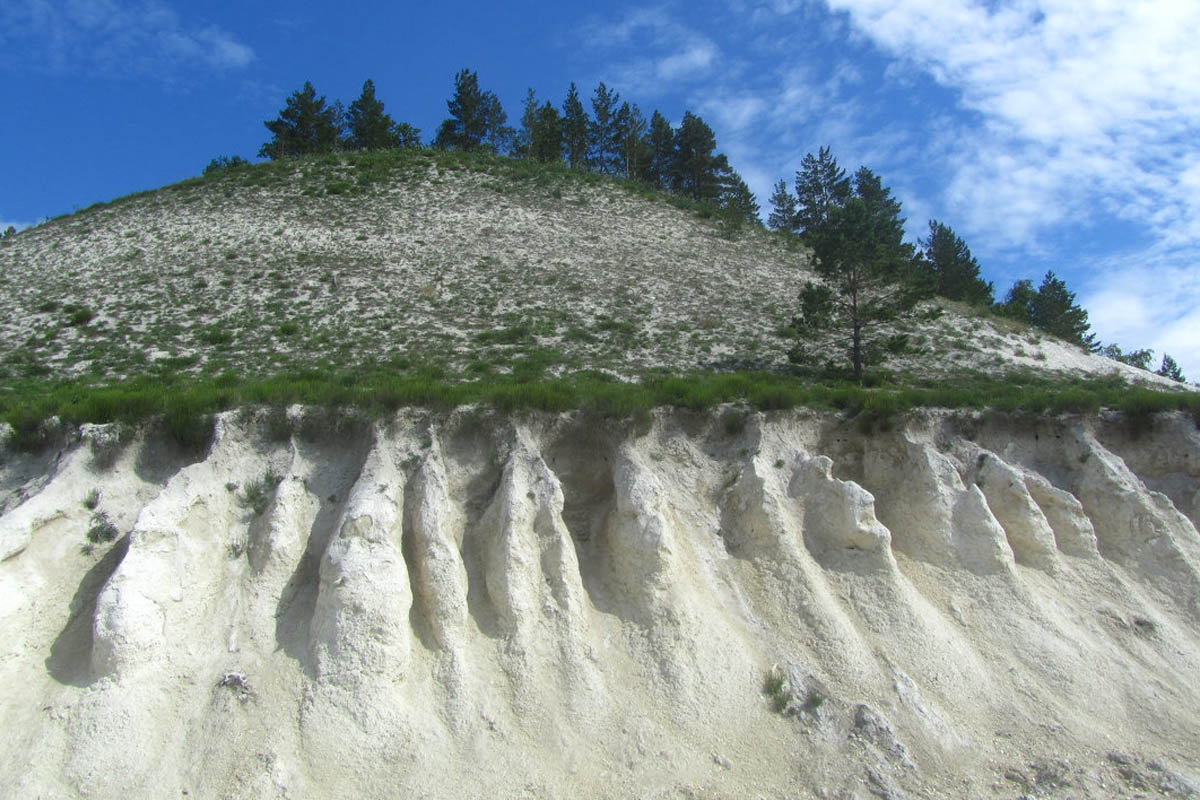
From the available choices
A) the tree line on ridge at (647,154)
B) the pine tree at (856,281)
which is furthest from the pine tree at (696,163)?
the pine tree at (856,281)

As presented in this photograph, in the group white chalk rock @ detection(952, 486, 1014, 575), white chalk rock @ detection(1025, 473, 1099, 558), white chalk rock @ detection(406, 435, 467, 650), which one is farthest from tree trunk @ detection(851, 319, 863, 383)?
white chalk rock @ detection(406, 435, 467, 650)

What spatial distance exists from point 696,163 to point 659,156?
445 centimetres

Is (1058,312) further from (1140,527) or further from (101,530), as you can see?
(101,530)

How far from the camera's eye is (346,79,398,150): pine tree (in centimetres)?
6053

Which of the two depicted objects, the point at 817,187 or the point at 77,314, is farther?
the point at 817,187

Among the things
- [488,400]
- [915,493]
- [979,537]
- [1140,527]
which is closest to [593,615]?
[488,400]

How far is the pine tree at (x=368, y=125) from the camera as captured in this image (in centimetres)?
6053

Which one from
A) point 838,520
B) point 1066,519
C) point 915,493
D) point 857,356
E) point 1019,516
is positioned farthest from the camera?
point 857,356

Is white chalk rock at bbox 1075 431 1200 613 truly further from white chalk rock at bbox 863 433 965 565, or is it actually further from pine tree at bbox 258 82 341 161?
pine tree at bbox 258 82 341 161

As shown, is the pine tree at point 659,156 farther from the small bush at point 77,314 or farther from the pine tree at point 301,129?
the small bush at point 77,314

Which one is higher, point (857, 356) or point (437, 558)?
point (857, 356)

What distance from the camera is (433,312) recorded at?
28000mm

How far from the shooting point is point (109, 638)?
10.0m

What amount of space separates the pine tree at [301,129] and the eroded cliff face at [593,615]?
170 ft
